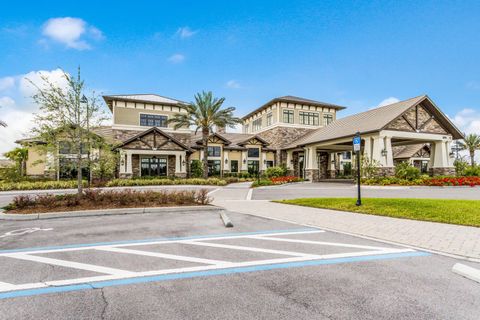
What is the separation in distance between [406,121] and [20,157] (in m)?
41.3

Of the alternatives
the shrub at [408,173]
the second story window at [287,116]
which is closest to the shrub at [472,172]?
the shrub at [408,173]

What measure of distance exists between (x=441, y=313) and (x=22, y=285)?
5498 mm

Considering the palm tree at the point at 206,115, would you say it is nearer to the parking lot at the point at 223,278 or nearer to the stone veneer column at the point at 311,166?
the stone veneer column at the point at 311,166

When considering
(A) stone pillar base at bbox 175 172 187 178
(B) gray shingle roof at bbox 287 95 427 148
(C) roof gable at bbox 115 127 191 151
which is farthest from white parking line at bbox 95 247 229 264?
(A) stone pillar base at bbox 175 172 187 178

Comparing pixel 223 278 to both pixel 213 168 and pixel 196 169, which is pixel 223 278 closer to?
pixel 196 169

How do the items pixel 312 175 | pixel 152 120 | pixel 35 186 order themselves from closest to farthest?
pixel 35 186
pixel 312 175
pixel 152 120

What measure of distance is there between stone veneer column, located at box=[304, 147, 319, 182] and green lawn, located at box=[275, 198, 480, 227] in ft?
64.9

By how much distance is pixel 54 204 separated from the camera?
1019 cm

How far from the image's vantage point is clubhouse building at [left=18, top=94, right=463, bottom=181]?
25297mm

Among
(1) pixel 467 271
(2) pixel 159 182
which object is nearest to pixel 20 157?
(2) pixel 159 182

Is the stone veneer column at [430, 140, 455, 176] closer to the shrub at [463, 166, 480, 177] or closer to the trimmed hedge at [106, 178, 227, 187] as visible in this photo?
the shrub at [463, 166, 480, 177]

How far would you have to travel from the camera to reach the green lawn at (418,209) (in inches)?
315

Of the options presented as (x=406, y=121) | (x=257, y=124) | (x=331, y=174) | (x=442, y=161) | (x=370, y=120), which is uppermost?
(x=257, y=124)

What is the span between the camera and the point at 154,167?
30.1 metres
